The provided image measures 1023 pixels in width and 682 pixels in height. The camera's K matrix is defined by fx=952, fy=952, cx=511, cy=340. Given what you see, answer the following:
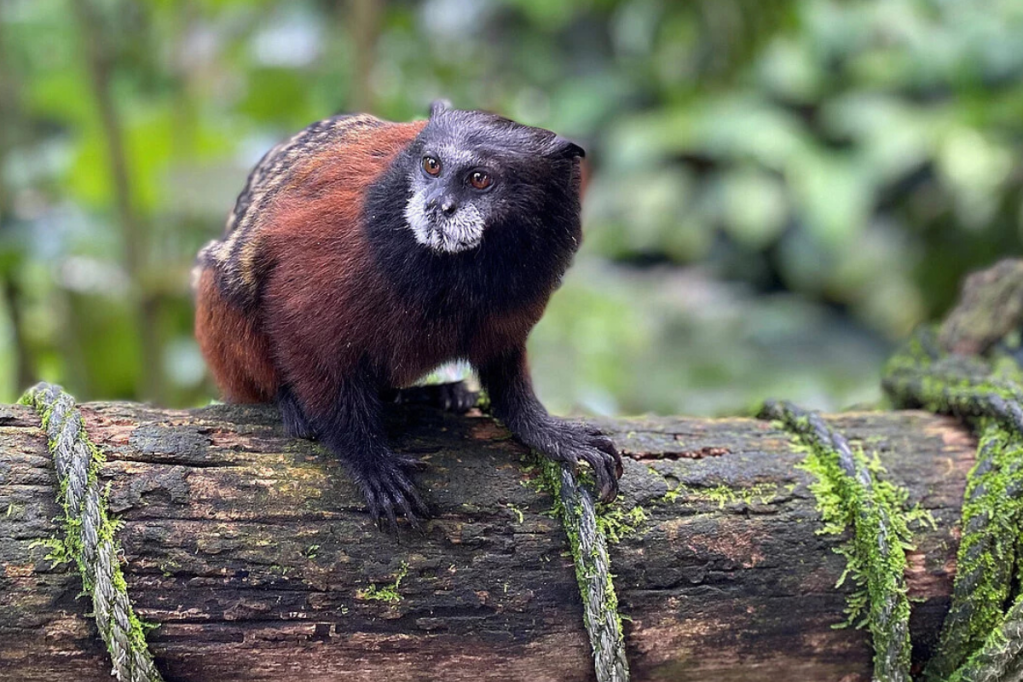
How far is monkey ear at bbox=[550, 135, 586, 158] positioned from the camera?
1990mm

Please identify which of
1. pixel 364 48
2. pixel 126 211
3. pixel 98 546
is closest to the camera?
pixel 98 546

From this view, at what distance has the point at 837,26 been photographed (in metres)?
6.50

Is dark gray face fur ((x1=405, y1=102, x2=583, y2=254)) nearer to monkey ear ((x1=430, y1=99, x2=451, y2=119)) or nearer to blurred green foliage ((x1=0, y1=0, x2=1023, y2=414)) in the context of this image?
monkey ear ((x1=430, y1=99, x2=451, y2=119))

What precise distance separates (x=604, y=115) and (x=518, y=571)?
568cm

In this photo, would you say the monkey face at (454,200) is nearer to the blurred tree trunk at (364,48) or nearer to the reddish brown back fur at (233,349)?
the reddish brown back fur at (233,349)

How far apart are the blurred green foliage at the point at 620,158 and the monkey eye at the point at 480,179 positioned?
2080 mm

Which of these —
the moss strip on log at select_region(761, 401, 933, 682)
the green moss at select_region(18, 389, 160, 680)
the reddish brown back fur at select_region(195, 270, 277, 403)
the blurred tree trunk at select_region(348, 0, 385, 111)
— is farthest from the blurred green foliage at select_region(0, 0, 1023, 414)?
the green moss at select_region(18, 389, 160, 680)

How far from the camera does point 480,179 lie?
1.96 meters

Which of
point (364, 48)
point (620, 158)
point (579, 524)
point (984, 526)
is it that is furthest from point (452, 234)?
point (620, 158)

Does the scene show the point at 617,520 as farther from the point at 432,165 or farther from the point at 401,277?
the point at 432,165


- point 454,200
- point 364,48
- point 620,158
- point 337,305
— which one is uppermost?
point 620,158

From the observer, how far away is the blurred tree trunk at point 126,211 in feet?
13.0

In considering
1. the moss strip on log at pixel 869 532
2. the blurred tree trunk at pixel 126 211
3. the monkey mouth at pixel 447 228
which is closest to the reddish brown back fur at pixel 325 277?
the monkey mouth at pixel 447 228

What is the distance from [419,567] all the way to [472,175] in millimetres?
816
